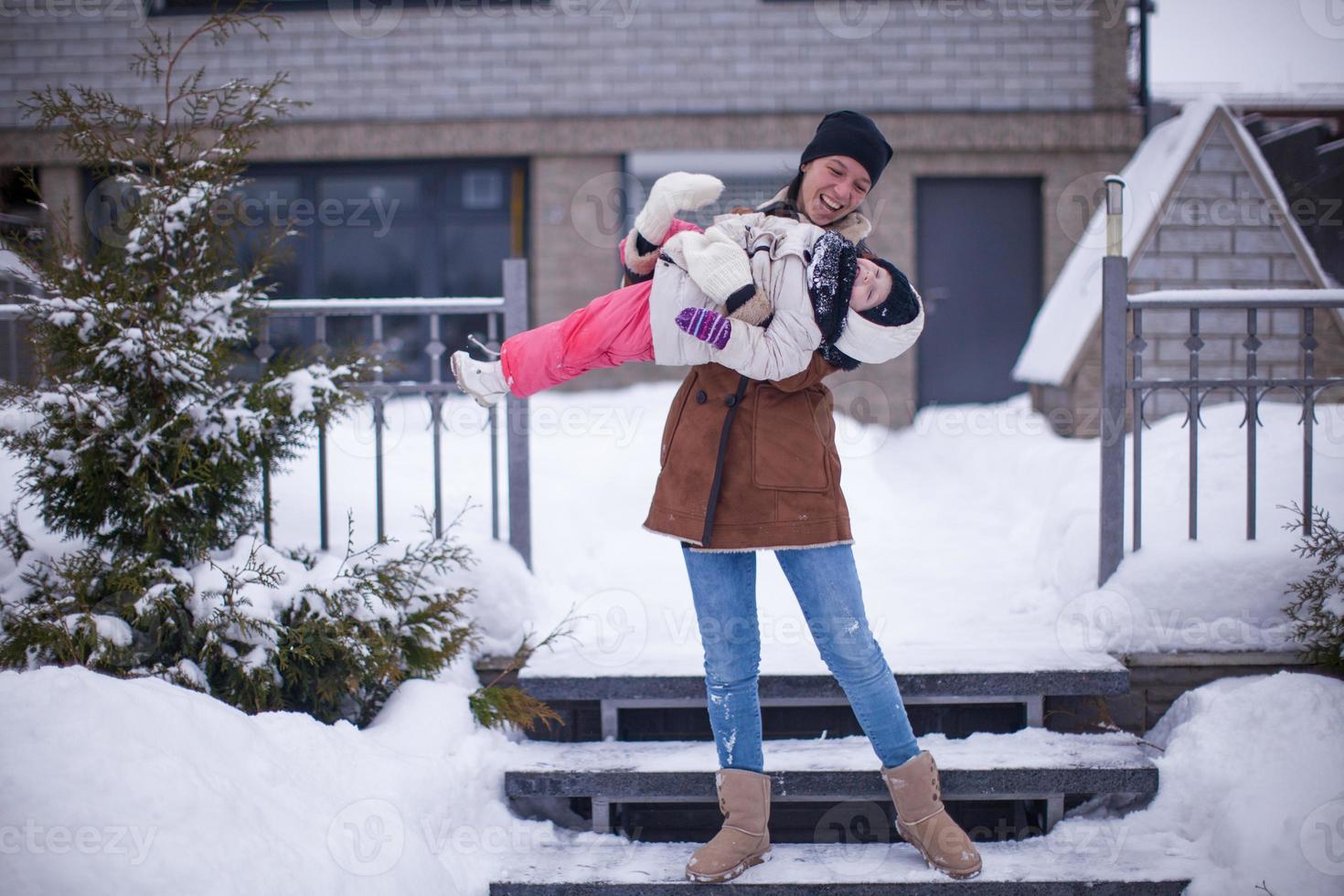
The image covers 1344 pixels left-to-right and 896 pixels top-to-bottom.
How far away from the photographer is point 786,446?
252 cm

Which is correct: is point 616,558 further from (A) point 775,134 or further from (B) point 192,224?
(A) point 775,134

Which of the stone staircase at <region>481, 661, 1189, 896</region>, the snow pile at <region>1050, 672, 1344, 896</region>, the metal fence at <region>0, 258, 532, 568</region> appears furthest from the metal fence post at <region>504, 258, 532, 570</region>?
the snow pile at <region>1050, 672, 1344, 896</region>

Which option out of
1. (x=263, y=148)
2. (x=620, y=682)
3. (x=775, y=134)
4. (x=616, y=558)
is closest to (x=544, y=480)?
(x=616, y=558)

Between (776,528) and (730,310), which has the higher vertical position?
(730,310)

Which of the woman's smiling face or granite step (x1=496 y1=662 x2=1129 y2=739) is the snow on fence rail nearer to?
granite step (x1=496 y1=662 x2=1129 y2=739)

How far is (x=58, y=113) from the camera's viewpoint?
306cm

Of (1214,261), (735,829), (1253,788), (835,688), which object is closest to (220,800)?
(735,829)

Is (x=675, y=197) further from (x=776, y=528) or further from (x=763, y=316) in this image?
(x=776, y=528)

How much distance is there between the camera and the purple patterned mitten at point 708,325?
2.31m

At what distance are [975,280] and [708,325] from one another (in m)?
7.62

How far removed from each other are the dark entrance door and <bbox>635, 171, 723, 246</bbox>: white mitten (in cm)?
714

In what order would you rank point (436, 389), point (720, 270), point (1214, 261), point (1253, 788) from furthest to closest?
1. point (1214, 261)
2. point (436, 389)
3. point (1253, 788)
4. point (720, 270)

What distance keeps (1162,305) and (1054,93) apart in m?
6.02

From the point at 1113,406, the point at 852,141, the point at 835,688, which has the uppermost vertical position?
the point at 852,141
